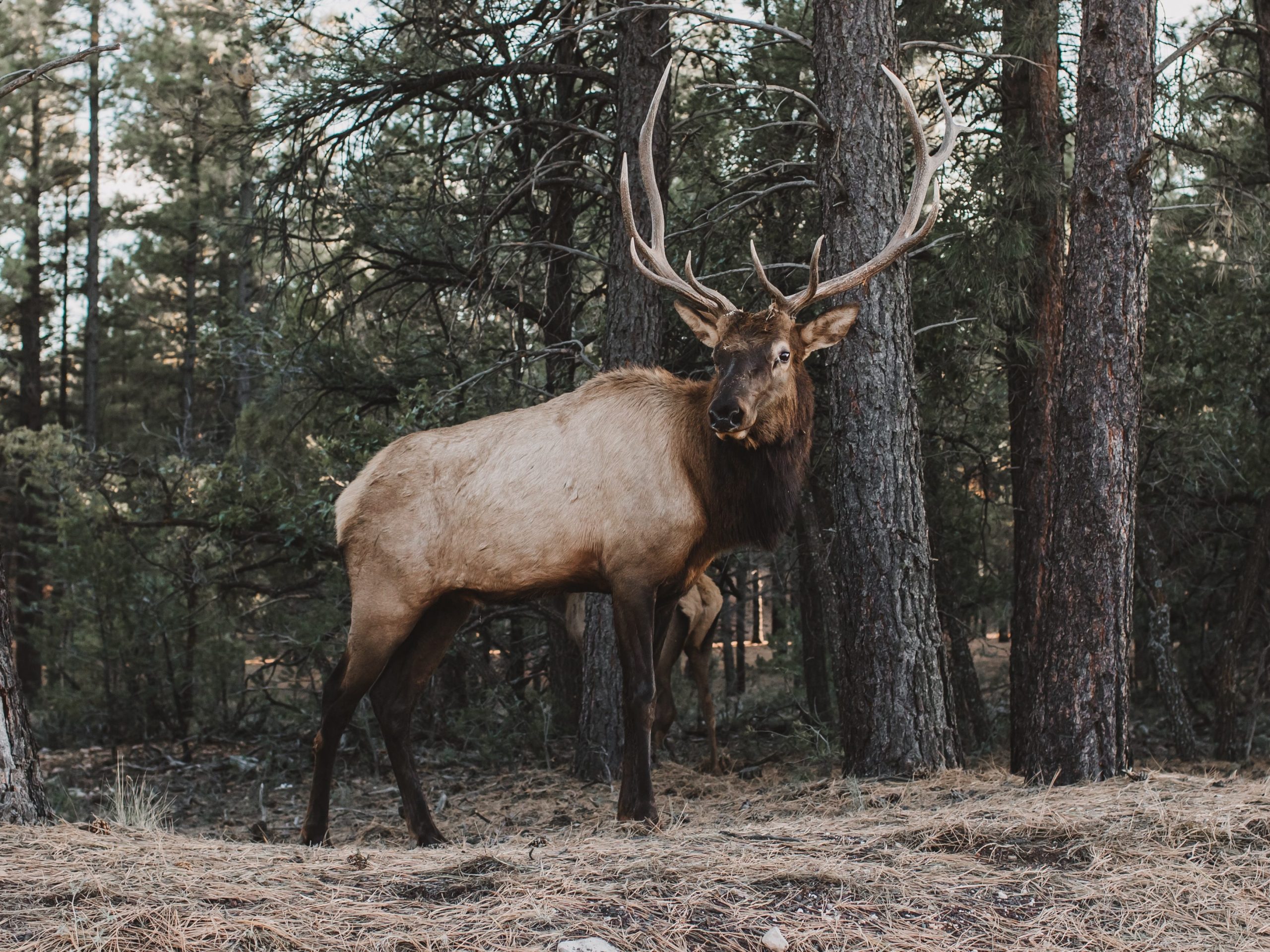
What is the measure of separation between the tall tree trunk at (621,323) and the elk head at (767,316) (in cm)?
238

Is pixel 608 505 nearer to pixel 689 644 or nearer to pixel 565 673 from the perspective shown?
pixel 689 644

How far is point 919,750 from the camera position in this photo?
619 cm

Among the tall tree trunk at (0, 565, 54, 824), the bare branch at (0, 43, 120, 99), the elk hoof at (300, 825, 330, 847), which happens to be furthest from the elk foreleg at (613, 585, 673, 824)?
the bare branch at (0, 43, 120, 99)

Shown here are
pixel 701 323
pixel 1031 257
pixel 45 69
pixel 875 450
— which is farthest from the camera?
pixel 1031 257

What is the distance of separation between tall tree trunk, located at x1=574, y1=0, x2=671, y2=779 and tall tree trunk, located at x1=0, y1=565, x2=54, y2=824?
438cm

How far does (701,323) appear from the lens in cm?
588

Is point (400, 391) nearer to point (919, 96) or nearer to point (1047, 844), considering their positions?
point (919, 96)

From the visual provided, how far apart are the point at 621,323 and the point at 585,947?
5910 millimetres

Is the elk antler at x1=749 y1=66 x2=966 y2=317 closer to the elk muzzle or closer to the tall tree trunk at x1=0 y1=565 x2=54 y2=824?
the elk muzzle

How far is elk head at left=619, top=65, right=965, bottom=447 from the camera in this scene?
536 cm

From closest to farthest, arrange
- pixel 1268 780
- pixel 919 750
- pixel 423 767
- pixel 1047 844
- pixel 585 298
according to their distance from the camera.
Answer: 1. pixel 1047 844
2. pixel 1268 780
3. pixel 919 750
4. pixel 423 767
5. pixel 585 298

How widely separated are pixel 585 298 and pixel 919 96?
3499 mm

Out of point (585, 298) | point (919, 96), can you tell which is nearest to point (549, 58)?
point (585, 298)

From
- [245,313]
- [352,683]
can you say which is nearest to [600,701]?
[352,683]
